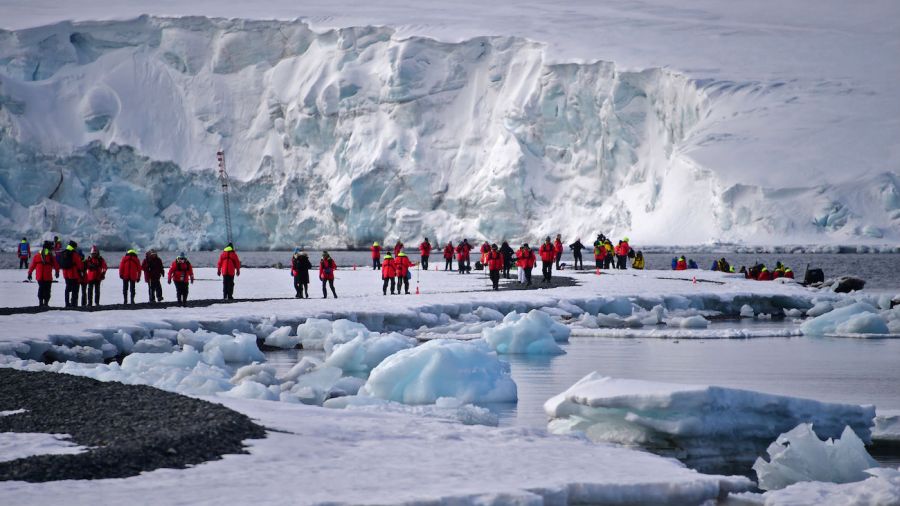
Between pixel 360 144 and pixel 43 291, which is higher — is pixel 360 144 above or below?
above

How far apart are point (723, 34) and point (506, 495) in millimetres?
79433

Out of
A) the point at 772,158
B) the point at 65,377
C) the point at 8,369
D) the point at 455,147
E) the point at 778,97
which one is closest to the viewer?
the point at 65,377

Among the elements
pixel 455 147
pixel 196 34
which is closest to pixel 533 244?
pixel 455 147

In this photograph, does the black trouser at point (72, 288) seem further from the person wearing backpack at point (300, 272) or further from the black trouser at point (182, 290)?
the person wearing backpack at point (300, 272)

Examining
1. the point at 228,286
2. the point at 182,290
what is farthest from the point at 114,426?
the point at 228,286

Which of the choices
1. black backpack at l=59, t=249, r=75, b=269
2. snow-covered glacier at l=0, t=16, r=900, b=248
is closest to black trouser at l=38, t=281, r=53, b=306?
black backpack at l=59, t=249, r=75, b=269

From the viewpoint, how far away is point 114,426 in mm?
7133

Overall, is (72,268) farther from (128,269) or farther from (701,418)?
(701,418)

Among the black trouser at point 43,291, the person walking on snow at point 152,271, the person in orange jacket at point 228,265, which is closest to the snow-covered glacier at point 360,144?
the person in orange jacket at point 228,265

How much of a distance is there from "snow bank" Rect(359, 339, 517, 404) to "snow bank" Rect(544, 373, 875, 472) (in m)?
2.04

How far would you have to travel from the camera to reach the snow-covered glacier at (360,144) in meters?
68.0

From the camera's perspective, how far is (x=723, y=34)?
80.9 meters

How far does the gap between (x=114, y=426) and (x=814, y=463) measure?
173 inches

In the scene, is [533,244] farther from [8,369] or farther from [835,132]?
[8,369]
